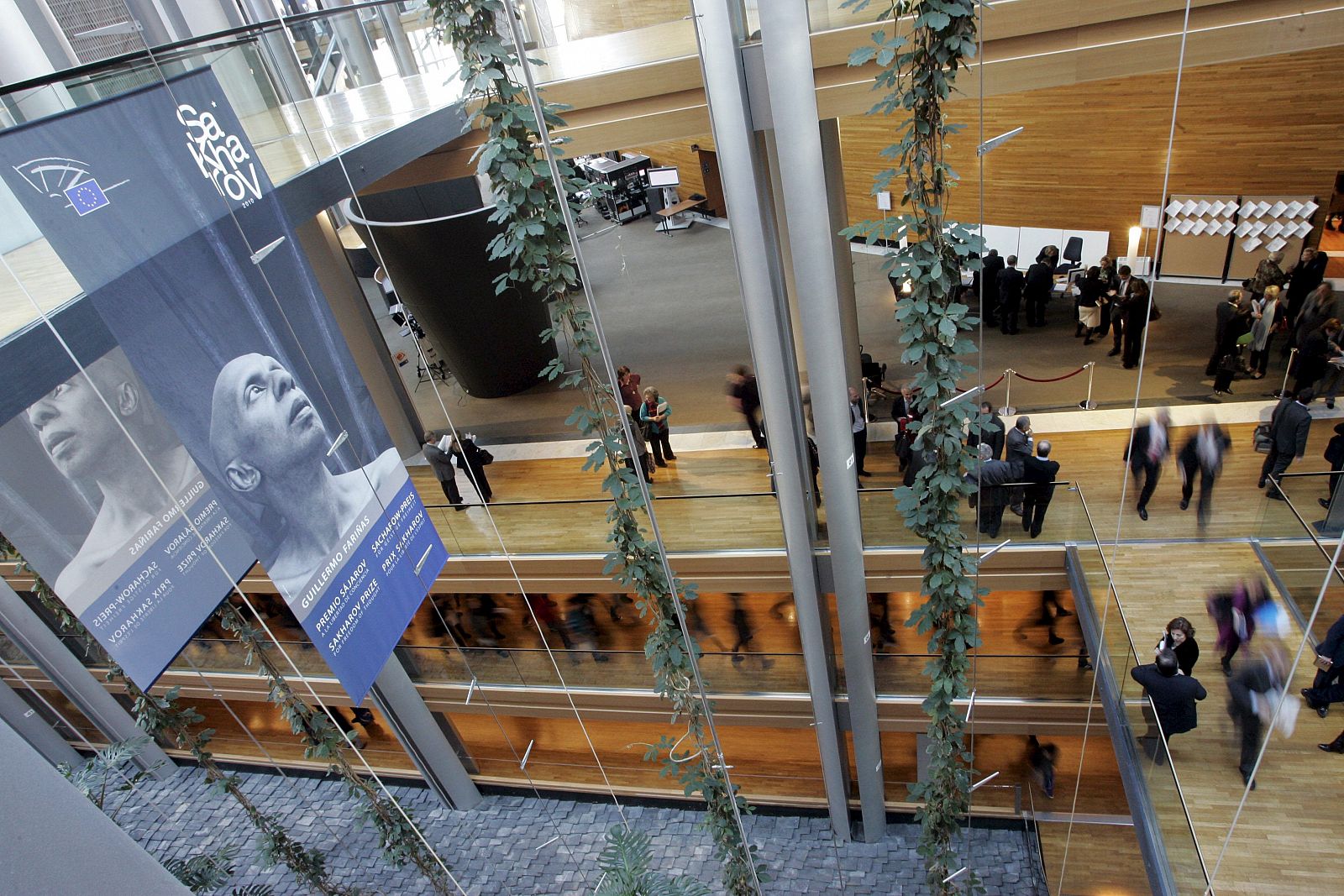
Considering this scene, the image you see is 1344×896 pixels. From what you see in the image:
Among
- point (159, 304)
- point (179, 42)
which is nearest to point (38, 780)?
point (159, 304)

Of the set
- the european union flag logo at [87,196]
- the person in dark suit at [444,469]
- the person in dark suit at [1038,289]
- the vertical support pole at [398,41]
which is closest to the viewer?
the european union flag logo at [87,196]

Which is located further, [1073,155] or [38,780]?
[1073,155]

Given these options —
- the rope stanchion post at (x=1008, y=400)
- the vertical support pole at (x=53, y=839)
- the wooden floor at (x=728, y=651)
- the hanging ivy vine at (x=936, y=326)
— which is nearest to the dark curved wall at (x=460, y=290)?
the wooden floor at (x=728, y=651)

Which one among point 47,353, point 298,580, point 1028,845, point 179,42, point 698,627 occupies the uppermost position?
point 179,42

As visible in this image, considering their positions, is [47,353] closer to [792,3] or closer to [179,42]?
[179,42]

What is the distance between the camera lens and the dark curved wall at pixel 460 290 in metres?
9.13

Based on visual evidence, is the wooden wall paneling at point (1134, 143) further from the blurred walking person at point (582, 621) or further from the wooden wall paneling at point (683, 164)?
the blurred walking person at point (582, 621)

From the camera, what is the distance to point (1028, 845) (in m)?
8.30

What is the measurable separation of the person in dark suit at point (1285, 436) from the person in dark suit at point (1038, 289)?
3910 mm

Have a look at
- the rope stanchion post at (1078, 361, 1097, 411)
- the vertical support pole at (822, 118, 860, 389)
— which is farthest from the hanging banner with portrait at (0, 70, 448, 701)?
the rope stanchion post at (1078, 361, 1097, 411)

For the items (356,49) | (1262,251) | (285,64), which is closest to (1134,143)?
(1262,251)

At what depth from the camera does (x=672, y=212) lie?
38.0 ft

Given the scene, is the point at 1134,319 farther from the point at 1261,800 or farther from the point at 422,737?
the point at 422,737

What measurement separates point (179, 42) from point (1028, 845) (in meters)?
9.43
